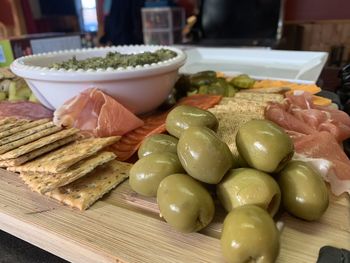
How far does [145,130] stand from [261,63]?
3.32 feet

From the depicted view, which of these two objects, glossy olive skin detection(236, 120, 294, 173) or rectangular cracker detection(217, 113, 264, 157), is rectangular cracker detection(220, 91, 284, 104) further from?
glossy olive skin detection(236, 120, 294, 173)

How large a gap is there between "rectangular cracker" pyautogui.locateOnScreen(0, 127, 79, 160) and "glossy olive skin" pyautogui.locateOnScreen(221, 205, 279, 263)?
401mm

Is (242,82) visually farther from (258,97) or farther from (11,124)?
(11,124)

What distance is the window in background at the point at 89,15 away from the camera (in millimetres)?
3406

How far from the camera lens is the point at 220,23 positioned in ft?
8.61

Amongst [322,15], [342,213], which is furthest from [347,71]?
[322,15]

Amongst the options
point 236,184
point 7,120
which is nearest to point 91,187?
point 236,184

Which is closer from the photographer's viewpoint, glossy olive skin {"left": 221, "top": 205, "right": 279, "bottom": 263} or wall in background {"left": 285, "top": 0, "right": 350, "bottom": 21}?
glossy olive skin {"left": 221, "top": 205, "right": 279, "bottom": 263}

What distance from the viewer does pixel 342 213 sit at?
50cm

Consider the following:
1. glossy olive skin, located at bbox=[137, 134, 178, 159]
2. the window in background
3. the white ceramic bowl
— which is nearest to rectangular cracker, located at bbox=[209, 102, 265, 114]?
the white ceramic bowl

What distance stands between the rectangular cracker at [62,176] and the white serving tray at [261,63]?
766mm

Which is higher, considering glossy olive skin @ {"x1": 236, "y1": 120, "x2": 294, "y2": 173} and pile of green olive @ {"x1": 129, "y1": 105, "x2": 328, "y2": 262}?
glossy olive skin @ {"x1": 236, "y1": 120, "x2": 294, "y2": 173}

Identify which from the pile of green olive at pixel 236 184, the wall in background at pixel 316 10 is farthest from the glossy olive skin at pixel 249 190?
the wall in background at pixel 316 10

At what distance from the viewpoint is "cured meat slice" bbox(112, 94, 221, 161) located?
702 millimetres
